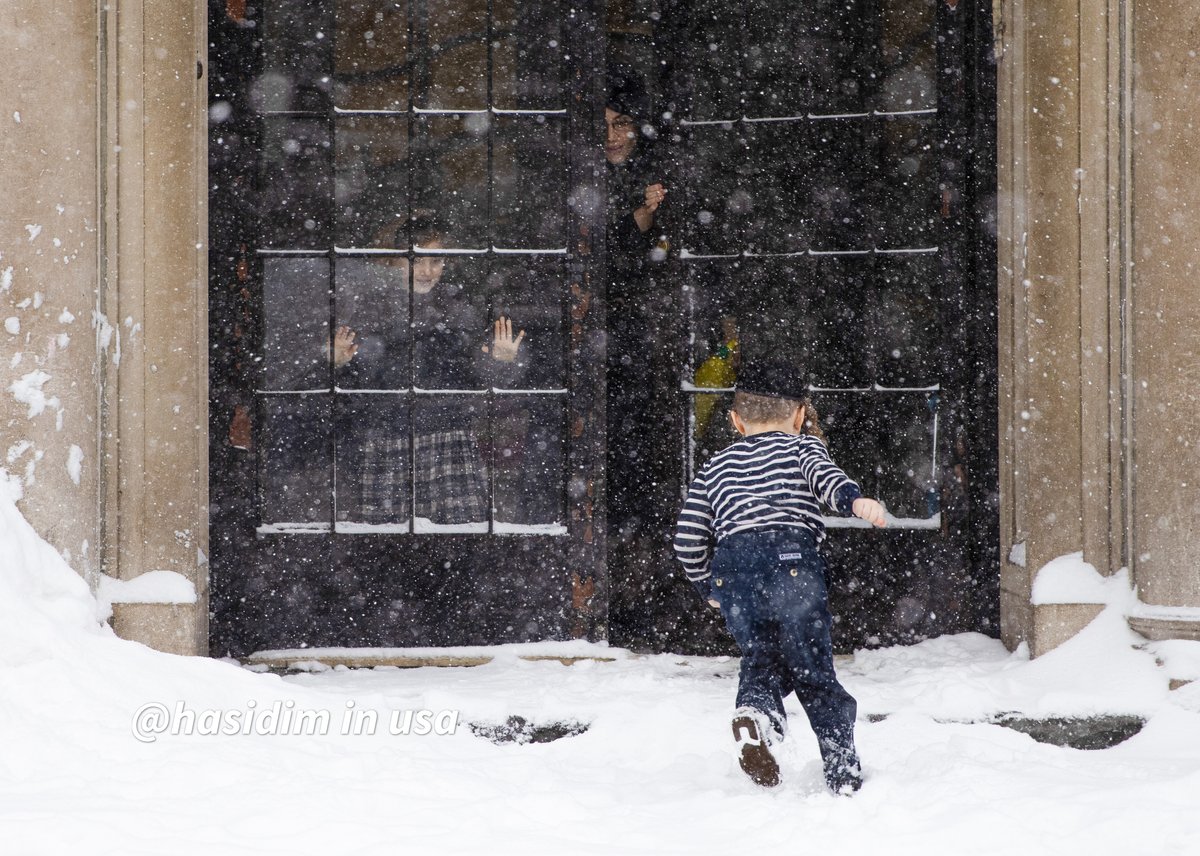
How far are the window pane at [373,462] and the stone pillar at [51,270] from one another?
99 centimetres

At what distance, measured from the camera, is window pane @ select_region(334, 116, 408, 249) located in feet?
14.4

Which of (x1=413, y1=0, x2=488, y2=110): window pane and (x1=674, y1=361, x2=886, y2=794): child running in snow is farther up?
(x1=413, y1=0, x2=488, y2=110): window pane

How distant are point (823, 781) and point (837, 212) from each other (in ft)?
8.24

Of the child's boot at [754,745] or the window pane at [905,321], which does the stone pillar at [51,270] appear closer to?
the child's boot at [754,745]

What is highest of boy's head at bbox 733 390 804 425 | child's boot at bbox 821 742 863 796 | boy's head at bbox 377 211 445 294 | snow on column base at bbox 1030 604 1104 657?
boy's head at bbox 377 211 445 294

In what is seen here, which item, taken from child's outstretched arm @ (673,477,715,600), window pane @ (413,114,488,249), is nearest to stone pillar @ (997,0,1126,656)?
child's outstretched arm @ (673,477,715,600)

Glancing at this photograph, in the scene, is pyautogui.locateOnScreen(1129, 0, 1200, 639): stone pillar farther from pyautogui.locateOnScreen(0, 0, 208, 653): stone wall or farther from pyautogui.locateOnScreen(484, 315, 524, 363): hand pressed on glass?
pyautogui.locateOnScreen(0, 0, 208, 653): stone wall

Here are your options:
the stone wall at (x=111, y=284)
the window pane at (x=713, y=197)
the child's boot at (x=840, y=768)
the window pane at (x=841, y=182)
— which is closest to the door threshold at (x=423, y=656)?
the stone wall at (x=111, y=284)

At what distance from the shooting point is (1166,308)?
12.1 feet

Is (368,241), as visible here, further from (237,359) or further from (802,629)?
(802,629)

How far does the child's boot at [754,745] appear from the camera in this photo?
9.05 ft

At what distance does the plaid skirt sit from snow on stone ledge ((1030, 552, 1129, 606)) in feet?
7.53

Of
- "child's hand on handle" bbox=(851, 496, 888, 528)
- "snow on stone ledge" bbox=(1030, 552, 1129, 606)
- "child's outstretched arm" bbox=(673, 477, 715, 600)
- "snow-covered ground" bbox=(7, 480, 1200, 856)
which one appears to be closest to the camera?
"snow-covered ground" bbox=(7, 480, 1200, 856)

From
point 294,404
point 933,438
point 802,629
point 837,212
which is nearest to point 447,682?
point 294,404
